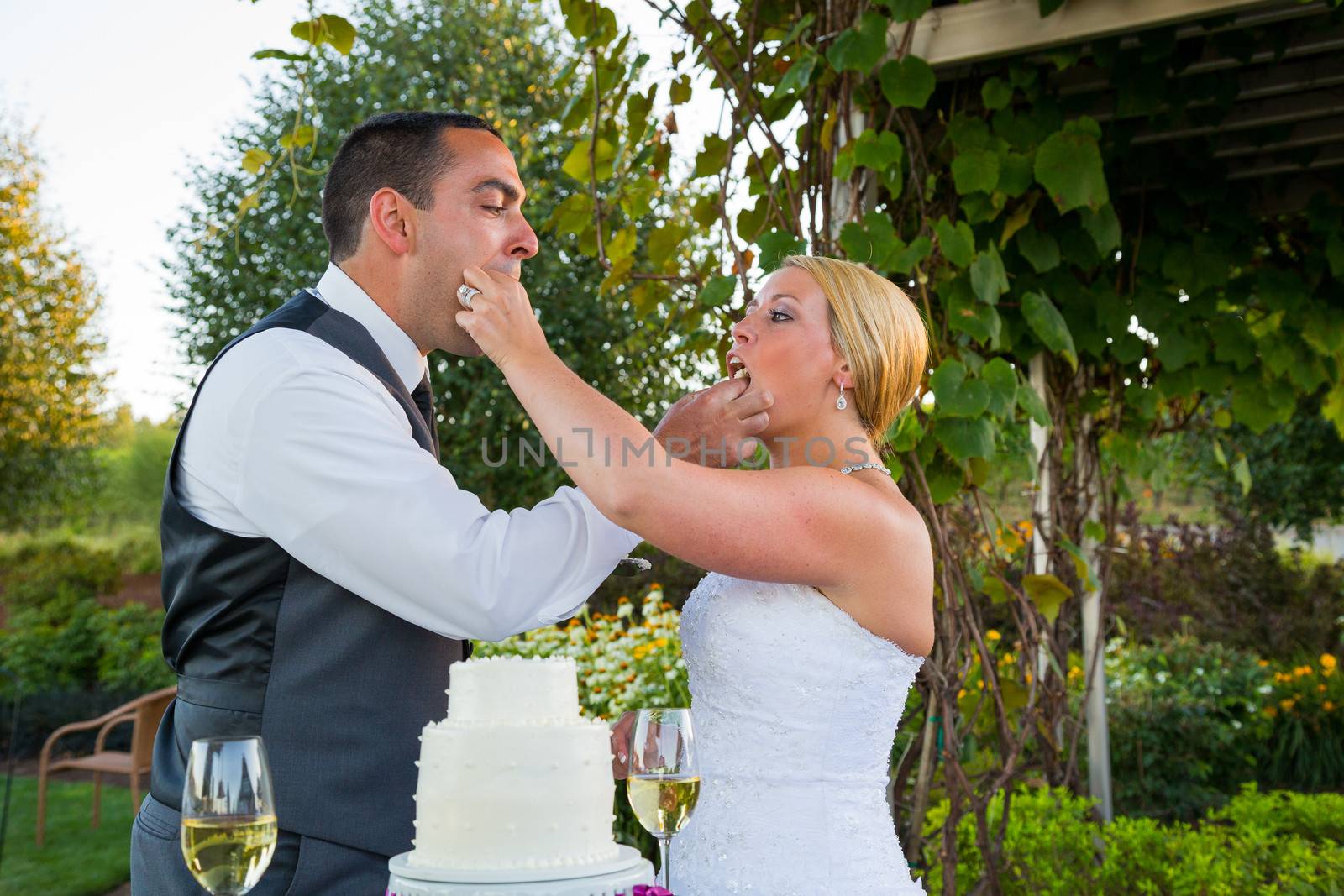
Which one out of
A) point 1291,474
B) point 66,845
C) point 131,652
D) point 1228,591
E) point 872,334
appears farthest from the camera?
point 1291,474

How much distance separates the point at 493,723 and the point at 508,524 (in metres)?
0.38

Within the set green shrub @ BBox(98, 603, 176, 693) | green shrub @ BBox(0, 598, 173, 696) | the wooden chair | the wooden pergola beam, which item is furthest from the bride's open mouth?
green shrub @ BBox(0, 598, 173, 696)

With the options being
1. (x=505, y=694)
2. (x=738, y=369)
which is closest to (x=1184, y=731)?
(x=738, y=369)

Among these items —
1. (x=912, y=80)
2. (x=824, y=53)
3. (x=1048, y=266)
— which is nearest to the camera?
(x=912, y=80)

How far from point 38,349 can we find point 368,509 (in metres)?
16.0

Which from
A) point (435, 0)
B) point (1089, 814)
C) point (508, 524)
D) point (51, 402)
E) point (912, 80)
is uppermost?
point (435, 0)

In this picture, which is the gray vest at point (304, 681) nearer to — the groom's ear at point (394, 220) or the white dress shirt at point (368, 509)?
the white dress shirt at point (368, 509)

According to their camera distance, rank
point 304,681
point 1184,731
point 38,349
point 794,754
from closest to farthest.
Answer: point 304,681, point 794,754, point 1184,731, point 38,349

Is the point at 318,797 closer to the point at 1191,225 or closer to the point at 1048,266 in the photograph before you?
the point at 1048,266

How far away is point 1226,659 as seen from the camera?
26.2ft

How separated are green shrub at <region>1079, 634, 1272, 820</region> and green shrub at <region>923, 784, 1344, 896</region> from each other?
7.98 ft

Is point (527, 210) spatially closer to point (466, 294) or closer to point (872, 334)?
point (872, 334)

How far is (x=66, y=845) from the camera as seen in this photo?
7.30 meters

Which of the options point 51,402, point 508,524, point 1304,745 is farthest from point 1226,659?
point 51,402
